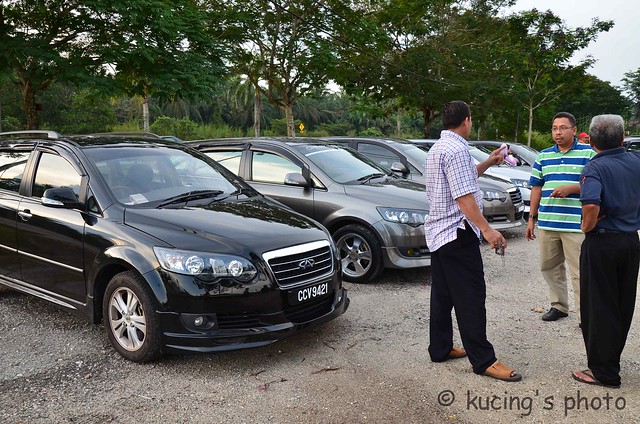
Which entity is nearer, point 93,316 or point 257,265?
point 257,265

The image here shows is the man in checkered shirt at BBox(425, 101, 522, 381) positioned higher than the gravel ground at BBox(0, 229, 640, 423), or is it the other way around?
the man in checkered shirt at BBox(425, 101, 522, 381)

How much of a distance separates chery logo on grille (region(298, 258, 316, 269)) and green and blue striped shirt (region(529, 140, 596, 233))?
2.10 meters

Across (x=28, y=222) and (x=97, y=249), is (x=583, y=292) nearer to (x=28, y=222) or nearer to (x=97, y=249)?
(x=97, y=249)

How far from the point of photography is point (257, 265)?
3957 millimetres

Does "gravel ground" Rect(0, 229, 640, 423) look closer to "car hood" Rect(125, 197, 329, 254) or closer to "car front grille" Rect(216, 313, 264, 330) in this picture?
"car front grille" Rect(216, 313, 264, 330)

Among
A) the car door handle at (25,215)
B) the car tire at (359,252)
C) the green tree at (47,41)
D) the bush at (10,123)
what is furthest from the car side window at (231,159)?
the bush at (10,123)

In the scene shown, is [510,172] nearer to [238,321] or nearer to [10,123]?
[238,321]

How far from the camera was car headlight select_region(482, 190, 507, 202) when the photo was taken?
28.0 feet

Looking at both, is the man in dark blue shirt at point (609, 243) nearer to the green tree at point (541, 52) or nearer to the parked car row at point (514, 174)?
the parked car row at point (514, 174)

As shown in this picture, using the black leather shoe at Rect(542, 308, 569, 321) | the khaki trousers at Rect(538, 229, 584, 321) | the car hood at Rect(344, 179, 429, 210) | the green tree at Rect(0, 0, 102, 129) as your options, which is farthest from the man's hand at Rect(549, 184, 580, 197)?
the green tree at Rect(0, 0, 102, 129)

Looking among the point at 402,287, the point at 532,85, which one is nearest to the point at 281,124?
the point at 532,85

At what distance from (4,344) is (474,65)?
29.6 meters

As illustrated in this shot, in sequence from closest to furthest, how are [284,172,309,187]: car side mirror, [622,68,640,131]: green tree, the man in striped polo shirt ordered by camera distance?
the man in striped polo shirt < [284,172,309,187]: car side mirror < [622,68,640,131]: green tree

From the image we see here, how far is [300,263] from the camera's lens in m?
4.22
